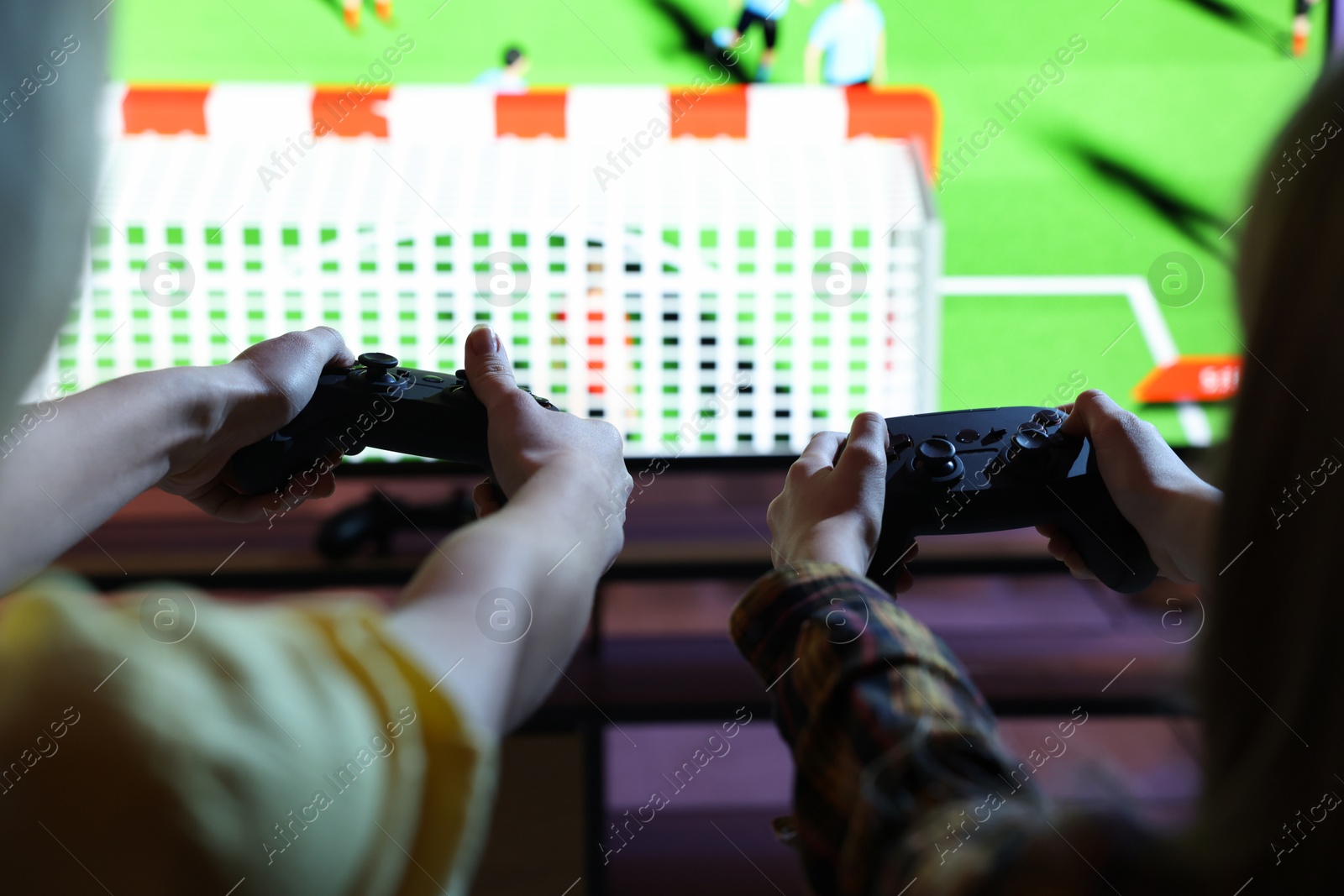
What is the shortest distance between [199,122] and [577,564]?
2.60ft

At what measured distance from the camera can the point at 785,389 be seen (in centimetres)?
99

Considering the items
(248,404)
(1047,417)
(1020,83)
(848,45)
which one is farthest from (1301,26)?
(248,404)

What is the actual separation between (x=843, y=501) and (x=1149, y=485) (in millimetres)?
160

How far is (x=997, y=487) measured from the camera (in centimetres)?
50

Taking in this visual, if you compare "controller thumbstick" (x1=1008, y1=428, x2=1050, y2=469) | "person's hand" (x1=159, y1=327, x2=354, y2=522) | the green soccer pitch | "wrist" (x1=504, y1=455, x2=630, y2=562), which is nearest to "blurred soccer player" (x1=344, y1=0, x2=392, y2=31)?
the green soccer pitch

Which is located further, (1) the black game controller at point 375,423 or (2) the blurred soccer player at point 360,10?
(2) the blurred soccer player at point 360,10

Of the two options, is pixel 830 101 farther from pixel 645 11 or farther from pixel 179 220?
pixel 179 220

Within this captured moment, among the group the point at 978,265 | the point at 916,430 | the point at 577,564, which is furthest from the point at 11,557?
the point at 978,265

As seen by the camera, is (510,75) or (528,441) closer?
(528,441)

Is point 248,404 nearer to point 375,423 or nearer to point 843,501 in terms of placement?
point 375,423

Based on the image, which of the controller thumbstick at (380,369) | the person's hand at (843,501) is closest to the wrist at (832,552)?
the person's hand at (843,501)

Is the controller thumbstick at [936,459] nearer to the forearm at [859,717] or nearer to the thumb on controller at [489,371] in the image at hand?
the forearm at [859,717]

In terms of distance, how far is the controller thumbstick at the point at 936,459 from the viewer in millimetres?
495

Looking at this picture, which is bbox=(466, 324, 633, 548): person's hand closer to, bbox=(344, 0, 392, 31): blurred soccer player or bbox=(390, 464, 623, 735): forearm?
bbox=(390, 464, 623, 735): forearm
